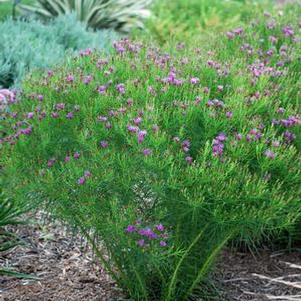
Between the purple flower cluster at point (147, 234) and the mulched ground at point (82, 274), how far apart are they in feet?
2.71

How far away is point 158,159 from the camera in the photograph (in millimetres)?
3131

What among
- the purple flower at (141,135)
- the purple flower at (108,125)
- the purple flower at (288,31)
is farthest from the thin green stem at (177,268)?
the purple flower at (288,31)

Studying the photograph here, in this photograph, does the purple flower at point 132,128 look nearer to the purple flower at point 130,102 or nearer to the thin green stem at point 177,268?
the purple flower at point 130,102

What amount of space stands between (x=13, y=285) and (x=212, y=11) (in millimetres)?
6065

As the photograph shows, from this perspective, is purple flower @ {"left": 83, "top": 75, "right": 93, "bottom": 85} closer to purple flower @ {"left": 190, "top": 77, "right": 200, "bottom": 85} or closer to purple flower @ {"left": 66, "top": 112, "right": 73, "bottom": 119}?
purple flower @ {"left": 66, "top": 112, "right": 73, "bottom": 119}

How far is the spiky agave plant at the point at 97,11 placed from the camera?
9.09 metres

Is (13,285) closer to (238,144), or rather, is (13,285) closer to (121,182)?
(121,182)

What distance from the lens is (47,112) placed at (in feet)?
11.7

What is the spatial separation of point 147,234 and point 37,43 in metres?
4.24

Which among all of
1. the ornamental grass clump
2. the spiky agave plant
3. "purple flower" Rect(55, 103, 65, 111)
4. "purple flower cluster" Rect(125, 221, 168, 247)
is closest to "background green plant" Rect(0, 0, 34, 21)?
the spiky agave plant

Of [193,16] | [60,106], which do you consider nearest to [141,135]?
[60,106]

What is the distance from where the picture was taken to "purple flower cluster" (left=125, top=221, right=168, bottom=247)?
10.1 feet

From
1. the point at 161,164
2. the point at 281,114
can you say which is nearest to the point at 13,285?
the point at 161,164

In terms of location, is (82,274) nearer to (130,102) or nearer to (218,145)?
(130,102)
